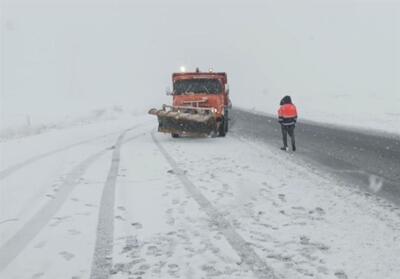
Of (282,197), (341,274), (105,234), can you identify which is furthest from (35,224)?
(341,274)

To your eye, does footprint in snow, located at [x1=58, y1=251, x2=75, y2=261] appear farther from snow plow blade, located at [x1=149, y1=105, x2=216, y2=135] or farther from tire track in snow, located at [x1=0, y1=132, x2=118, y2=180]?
snow plow blade, located at [x1=149, y1=105, x2=216, y2=135]

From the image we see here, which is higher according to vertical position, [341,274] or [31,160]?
[31,160]

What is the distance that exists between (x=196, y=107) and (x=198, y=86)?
101 centimetres

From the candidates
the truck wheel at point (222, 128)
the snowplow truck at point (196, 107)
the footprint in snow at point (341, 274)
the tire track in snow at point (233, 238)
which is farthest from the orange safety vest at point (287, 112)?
the footprint in snow at point (341, 274)

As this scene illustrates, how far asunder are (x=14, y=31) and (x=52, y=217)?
125 meters

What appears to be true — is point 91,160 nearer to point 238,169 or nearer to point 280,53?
point 238,169

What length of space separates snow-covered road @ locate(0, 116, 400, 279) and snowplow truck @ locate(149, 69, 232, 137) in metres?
5.08

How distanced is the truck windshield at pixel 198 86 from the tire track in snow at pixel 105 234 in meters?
8.96

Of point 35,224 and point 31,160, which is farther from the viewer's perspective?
point 31,160

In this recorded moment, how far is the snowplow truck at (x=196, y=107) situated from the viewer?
1666 cm

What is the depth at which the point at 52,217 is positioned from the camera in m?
6.87

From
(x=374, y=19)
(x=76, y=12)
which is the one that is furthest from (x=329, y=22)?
(x=76, y=12)

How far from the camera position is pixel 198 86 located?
60.7 feet

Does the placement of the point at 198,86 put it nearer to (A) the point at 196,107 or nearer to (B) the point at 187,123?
(A) the point at 196,107
